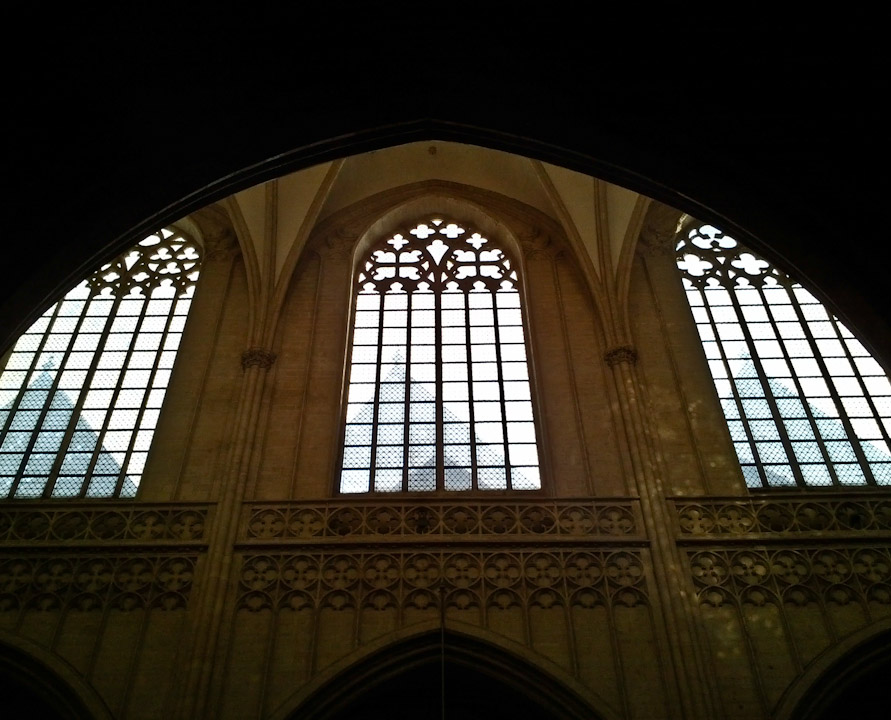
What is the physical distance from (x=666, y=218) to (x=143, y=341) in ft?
27.5

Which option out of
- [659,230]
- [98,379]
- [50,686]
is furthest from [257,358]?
[659,230]

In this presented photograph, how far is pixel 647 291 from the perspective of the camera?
43.3 ft

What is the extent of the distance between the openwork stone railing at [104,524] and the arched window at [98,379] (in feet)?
1.93

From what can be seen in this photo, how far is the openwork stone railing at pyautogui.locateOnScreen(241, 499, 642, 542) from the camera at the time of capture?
32.9 ft

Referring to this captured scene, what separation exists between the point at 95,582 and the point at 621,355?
708 centimetres

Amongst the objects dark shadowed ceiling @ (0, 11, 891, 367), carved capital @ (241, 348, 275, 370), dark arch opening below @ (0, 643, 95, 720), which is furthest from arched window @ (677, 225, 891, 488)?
dark arch opening below @ (0, 643, 95, 720)

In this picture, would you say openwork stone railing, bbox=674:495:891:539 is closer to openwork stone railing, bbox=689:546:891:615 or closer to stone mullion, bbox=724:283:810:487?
openwork stone railing, bbox=689:546:891:615

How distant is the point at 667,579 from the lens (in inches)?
371

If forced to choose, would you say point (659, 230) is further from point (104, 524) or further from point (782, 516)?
point (104, 524)

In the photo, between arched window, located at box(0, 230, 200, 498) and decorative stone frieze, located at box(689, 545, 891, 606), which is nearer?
decorative stone frieze, located at box(689, 545, 891, 606)

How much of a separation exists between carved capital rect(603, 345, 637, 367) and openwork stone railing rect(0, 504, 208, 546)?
5.59 meters

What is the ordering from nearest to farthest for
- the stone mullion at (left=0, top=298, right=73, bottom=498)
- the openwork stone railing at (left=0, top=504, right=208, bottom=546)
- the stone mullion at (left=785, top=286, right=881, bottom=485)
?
1. the openwork stone railing at (left=0, top=504, right=208, bottom=546)
2. the stone mullion at (left=0, top=298, right=73, bottom=498)
3. the stone mullion at (left=785, top=286, right=881, bottom=485)

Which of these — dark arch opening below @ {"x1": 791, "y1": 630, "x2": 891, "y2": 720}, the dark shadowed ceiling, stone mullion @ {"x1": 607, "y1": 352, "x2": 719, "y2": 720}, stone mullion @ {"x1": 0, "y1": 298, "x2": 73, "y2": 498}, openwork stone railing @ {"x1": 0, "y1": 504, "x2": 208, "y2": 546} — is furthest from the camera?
stone mullion @ {"x1": 0, "y1": 298, "x2": 73, "y2": 498}

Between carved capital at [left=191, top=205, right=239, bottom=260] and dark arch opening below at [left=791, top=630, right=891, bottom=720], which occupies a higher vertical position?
carved capital at [left=191, top=205, right=239, bottom=260]
